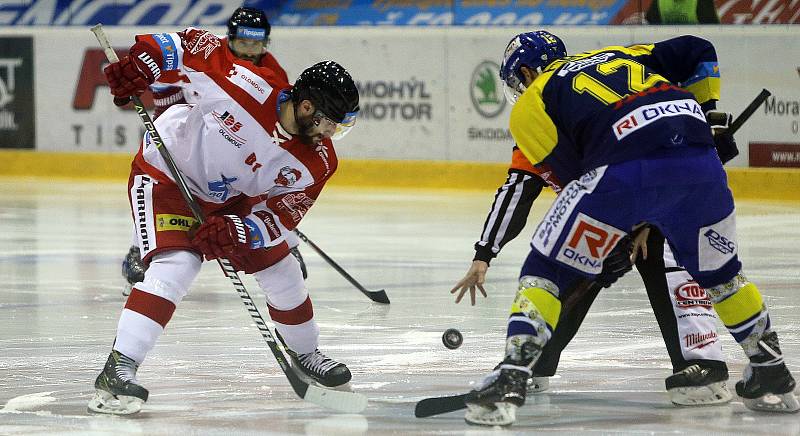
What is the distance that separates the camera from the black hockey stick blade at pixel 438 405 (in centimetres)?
402

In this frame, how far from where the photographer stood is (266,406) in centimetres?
428

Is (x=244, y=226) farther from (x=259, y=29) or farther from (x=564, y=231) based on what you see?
(x=259, y=29)

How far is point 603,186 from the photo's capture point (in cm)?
382

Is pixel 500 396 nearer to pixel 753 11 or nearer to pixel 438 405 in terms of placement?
pixel 438 405

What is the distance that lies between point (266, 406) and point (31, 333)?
1.67 metres

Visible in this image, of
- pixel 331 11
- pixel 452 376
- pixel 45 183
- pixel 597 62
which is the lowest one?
pixel 45 183

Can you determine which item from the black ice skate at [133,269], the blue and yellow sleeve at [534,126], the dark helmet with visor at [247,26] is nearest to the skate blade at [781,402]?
the blue and yellow sleeve at [534,126]

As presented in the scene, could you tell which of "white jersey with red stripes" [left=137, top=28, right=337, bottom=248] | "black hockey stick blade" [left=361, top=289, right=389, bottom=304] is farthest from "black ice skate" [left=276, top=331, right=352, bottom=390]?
"black hockey stick blade" [left=361, top=289, right=389, bottom=304]

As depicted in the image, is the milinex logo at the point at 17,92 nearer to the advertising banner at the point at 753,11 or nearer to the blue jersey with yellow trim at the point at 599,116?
the advertising banner at the point at 753,11

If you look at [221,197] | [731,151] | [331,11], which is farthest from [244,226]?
[331,11]

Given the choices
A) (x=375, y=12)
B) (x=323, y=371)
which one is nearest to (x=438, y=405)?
(x=323, y=371)

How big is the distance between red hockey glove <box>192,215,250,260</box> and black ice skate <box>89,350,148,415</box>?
381 mm

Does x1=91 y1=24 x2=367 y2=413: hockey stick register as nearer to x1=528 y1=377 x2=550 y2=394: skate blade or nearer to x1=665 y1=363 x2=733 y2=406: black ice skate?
x1=528 y1=377 x2=550 y2=394: skate blade

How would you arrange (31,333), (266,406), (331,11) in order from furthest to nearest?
(331,11), (31,333), (266,406)
